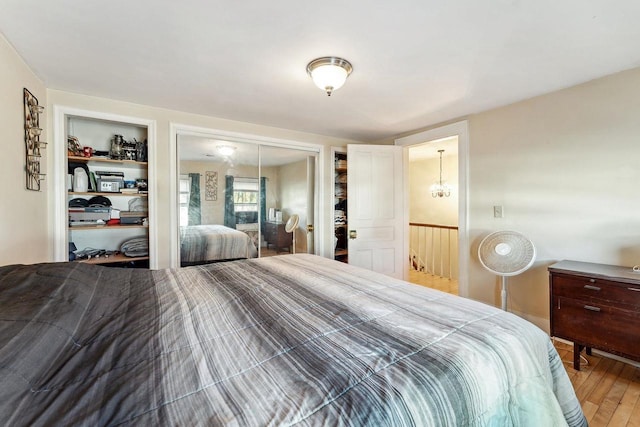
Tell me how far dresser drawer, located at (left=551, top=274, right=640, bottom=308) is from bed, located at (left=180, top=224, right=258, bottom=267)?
3.06 metres

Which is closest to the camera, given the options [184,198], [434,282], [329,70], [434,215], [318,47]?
[318,47]

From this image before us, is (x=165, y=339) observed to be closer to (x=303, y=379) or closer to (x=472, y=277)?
(x=303, y=379)

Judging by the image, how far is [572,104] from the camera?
2336 millimetres

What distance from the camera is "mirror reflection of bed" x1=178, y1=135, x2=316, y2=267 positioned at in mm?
3113

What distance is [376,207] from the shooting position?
378 centimetres

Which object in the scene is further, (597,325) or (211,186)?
(211,186)

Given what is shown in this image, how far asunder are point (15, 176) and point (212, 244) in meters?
1.75

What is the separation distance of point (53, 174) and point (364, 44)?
2.84 metres

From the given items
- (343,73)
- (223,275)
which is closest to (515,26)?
(343,73)

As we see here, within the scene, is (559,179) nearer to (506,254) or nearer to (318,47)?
(506,254)

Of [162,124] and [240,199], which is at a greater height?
[162,124]

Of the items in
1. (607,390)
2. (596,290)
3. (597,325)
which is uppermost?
(596,290)

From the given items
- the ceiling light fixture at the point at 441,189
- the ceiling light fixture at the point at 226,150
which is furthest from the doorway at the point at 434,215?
the ceiling light fixture at the point at 226,150

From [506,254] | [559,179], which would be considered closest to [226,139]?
[506,254]
